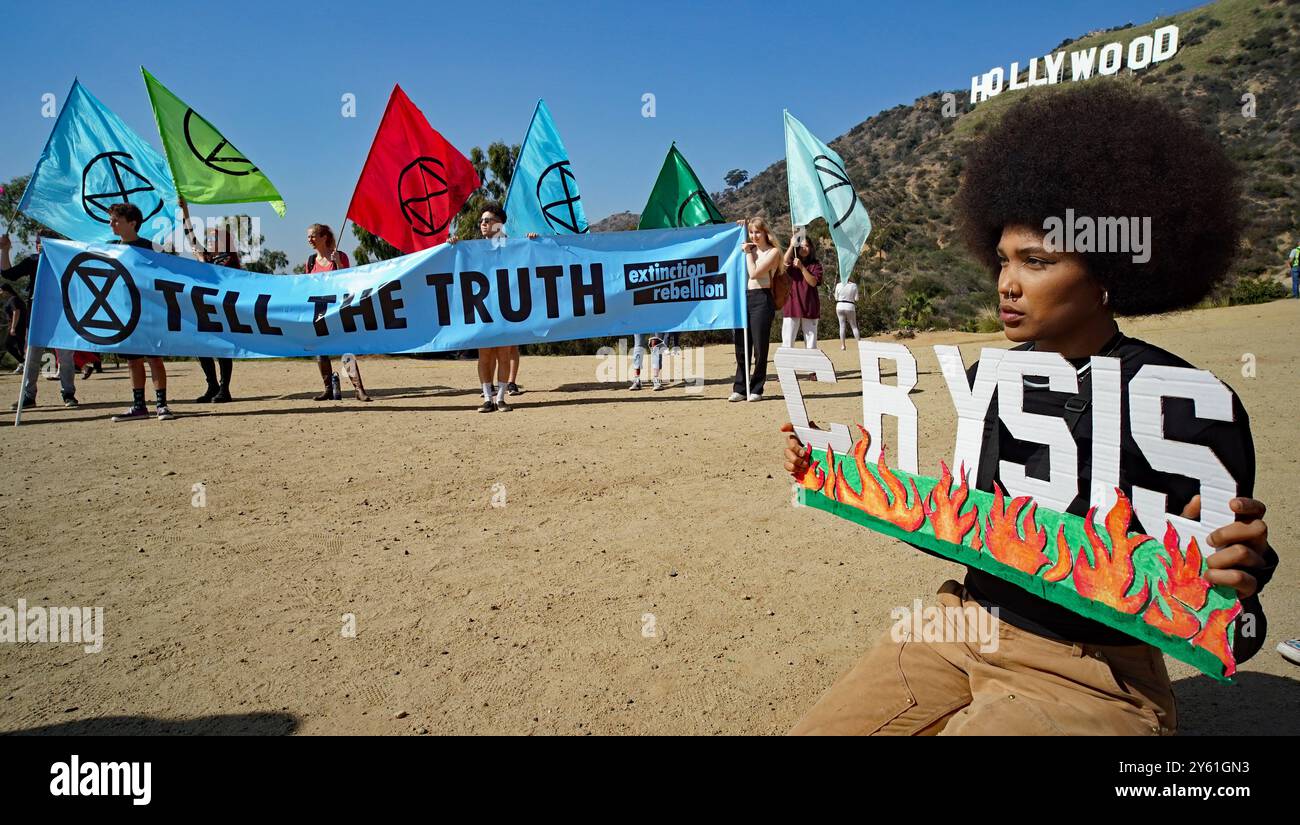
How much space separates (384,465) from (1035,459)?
5.51 meters

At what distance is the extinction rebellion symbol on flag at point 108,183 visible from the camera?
350 inches

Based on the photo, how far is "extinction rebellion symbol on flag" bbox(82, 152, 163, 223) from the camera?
8898mm

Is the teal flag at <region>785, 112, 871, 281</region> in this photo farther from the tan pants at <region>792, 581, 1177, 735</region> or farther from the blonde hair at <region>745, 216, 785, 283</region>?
the tan pants at <region>792, 581, 1177, 735</region>

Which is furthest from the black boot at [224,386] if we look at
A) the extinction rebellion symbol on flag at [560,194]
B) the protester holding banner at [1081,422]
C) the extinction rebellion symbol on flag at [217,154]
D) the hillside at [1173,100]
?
the hillside at [1173,100]

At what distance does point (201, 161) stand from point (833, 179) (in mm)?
7640

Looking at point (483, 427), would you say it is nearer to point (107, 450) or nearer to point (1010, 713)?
point (107, 450)

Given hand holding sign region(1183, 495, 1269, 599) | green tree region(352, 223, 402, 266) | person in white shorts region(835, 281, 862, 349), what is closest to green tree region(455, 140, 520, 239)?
green tree region(352, 223, 402, 266)

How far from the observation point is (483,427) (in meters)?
7.95

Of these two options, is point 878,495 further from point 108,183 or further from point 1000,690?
point 108,183

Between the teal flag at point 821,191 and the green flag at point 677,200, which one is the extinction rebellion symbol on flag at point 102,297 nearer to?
the green flag at point 677,200

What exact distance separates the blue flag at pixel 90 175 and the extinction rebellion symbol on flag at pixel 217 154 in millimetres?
503

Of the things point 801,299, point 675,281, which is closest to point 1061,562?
point 675,281

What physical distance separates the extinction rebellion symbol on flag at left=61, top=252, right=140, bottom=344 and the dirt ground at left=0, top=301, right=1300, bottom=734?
4.25 ft

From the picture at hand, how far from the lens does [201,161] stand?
920 centimetres
